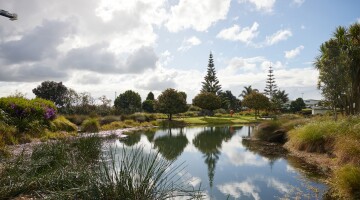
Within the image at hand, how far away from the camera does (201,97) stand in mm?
47688

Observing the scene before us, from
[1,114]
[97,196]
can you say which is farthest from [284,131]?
[97,196]

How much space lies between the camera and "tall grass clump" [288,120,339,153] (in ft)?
40.4

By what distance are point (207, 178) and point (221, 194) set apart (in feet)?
5.45

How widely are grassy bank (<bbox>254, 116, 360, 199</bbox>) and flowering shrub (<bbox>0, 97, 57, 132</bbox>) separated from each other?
42.3ft

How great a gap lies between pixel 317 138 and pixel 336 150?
2004mm

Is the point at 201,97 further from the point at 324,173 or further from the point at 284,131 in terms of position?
Result: the point at 324,173

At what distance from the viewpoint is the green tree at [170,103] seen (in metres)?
37.4

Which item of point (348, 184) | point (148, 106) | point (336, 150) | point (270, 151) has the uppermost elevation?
point (148, 106)

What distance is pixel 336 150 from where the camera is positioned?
10945 mm

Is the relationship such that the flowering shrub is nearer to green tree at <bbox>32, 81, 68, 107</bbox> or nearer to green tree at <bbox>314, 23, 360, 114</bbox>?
green tree at <bbox>314, 23, 360, 114</bbox>

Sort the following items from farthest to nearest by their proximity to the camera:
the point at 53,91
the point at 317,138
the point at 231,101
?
the point at 231,101 < the point at 53,91 < the point at 317,138

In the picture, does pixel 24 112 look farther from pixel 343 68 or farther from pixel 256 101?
pixel 256 101

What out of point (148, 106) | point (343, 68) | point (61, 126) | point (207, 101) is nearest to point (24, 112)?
point (61, 126)

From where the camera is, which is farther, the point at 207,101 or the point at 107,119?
the point at 207,101
